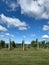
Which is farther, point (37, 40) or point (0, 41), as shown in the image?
point (37, 40)

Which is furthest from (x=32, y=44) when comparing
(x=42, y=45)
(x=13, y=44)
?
(x=13, y=44)

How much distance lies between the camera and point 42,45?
455 ft

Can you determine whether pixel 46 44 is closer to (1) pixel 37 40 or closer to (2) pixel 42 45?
(2) pixel 42 45

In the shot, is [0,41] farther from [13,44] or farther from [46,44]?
[46,44]

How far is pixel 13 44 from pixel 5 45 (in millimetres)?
8419

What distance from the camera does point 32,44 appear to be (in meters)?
140

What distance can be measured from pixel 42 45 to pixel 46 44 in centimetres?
345

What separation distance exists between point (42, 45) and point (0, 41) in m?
38.8

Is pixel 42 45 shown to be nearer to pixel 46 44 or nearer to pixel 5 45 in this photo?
pixel 46 44

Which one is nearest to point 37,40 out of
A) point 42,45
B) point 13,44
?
point 42,45

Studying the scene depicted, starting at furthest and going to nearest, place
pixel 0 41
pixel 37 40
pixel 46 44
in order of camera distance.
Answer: pixel 46 44 → pixel 37 40 → pixel 0 41

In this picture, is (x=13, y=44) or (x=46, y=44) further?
(x=46, y=44)

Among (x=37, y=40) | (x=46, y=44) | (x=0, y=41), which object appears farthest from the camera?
(x=46, y=44)

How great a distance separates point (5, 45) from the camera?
12319 centimetres
